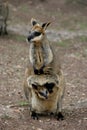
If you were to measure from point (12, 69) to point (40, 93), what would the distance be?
13.3 ft

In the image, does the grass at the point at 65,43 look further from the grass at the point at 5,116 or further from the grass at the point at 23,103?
the grass at the point at 5,116

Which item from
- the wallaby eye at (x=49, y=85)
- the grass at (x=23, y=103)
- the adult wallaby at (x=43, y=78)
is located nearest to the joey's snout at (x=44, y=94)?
the adult wallaby at (x=43, y=78)

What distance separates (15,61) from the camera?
473 inches

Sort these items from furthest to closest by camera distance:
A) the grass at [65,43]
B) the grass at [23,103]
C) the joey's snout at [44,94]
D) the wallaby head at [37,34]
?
the grass at [65,43] < the grass at [23,103] < the joey's snout at [44,94] < the wallaby head at [37,34]

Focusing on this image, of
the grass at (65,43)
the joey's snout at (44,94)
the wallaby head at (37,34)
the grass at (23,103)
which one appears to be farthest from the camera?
the grass at (65,43)

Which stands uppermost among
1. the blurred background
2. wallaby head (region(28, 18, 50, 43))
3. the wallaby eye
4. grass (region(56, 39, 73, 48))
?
wallaby head (region(28, 18, 50, 43))

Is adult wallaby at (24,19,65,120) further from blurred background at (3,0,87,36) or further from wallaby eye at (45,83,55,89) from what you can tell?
blurred background at (3,0,87,36)

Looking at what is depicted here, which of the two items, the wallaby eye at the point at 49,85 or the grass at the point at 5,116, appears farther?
the wallaby eye at the point at 49,85

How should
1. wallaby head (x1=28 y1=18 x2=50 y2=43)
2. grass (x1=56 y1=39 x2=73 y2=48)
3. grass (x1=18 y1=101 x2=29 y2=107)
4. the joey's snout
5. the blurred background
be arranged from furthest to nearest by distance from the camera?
the blurred background
grass (x1=56 y1=39 x2=73 y2=48)
grass (x1=18 y1=101 x2=29 y2=107)
the joey's snout
wallaby head (x1=28 y1=18 x2=50 y2=43)

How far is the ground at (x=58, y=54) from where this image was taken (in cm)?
720

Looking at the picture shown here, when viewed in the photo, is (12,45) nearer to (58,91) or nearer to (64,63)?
(64,63)

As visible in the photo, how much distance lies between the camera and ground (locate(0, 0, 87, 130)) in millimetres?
7199

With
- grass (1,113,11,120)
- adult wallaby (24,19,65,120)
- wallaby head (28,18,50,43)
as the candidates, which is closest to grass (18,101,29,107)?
adult wallaby (24,19,65,120)

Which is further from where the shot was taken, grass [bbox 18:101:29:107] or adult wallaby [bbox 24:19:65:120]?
grass [bbox 18:101:29:107]
